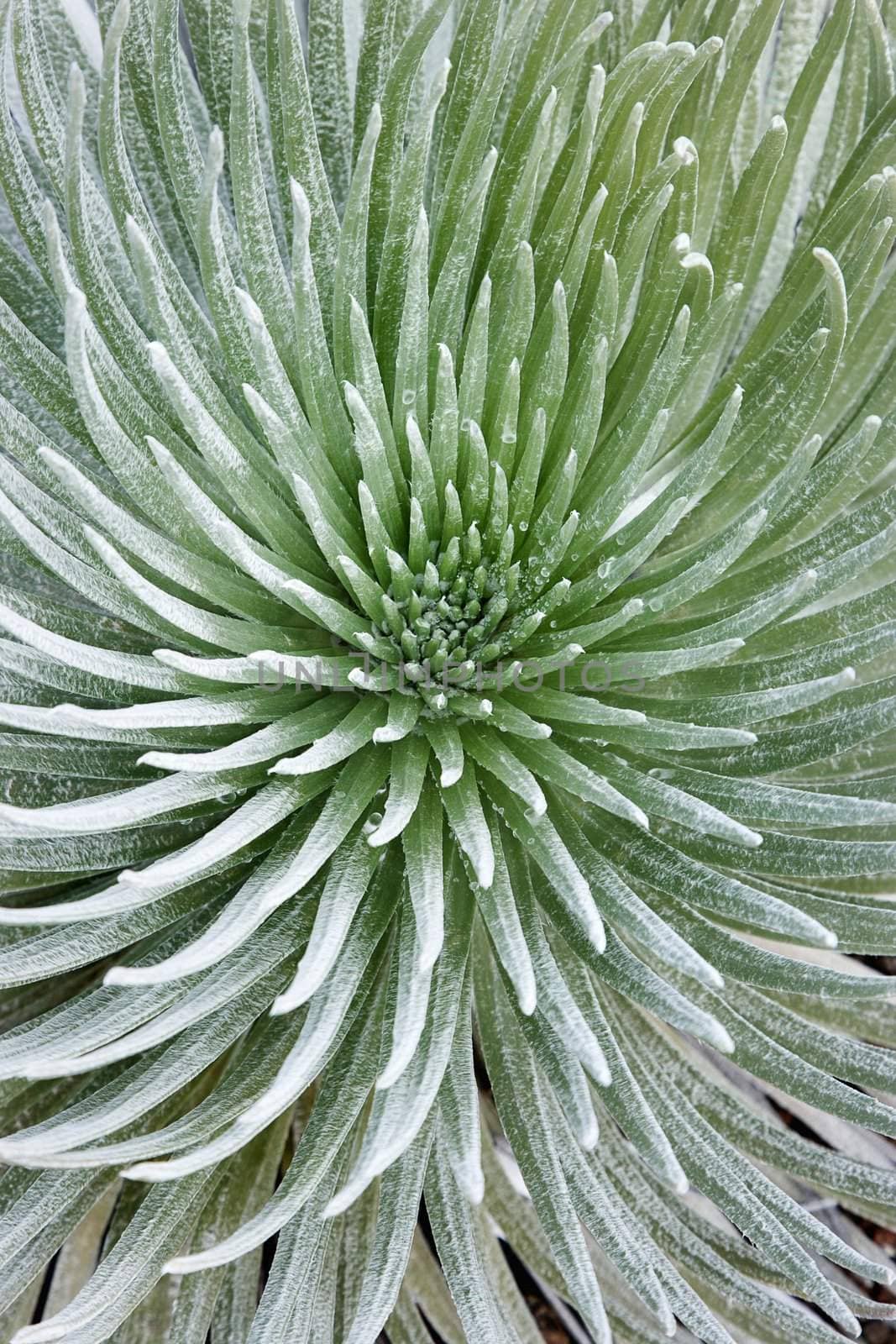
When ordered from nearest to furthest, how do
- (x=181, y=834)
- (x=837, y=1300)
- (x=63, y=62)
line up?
(x=837, y=1300)
(x=181, y=834)
(x=63, y=62)

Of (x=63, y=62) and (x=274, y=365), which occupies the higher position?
(x=63, y=62)

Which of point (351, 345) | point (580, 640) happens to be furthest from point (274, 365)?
point (580, 640)

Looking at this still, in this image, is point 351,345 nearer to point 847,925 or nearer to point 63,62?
point 63,62

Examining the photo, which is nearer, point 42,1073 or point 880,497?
point 42,1073

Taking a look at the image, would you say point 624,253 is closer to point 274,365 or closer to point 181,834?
point 274,365

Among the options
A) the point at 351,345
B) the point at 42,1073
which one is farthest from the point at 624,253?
the point at 42,1073

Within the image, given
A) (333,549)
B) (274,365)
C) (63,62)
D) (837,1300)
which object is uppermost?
(63,62)

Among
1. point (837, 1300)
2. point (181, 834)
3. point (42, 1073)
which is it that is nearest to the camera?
point (42, 1073)
